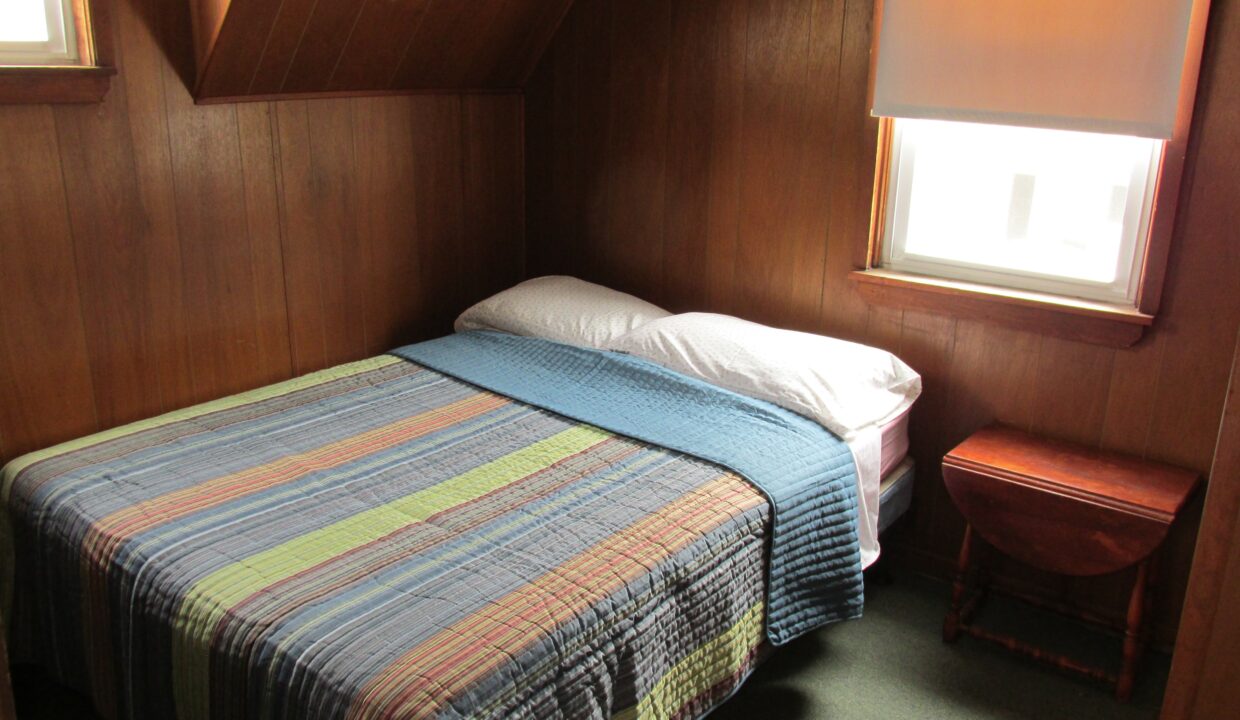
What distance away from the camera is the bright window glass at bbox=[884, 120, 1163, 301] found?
8.14 feet

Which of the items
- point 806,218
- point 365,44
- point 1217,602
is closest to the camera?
point 1217,602

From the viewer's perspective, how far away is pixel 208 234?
2.71 m

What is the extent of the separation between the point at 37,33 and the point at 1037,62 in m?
2.43

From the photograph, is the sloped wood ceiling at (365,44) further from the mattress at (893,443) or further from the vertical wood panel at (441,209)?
the mattress at (893,443)

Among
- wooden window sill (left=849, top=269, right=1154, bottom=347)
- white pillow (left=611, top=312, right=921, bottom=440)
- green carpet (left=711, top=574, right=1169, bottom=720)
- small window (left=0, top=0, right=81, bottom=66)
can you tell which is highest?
small window (left=0, top=0, right=81, bottom=66)

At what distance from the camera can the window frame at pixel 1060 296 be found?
7.46ft

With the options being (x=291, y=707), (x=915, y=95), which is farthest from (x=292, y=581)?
(x=915, y=95)

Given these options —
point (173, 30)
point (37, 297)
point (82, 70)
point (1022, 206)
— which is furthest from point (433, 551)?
point (1022, 206)

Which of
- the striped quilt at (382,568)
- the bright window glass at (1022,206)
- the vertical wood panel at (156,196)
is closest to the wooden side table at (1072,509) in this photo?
the bright window glass at (1022,206)

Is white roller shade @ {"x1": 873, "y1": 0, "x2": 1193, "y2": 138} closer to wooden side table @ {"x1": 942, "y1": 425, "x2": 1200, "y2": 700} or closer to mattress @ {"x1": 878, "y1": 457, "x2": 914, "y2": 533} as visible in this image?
wooden side table @ {"x1": 942, "y1": 425, "x2": 1200, "y2": 700}

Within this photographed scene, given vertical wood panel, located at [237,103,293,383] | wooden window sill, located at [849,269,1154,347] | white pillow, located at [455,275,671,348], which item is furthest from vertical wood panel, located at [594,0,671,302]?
vertical wood panel, located at [237,103,293,383]

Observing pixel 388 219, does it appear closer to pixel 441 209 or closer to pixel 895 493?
pixel 441 209

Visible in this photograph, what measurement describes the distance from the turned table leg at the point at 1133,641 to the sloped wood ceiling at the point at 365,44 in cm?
243

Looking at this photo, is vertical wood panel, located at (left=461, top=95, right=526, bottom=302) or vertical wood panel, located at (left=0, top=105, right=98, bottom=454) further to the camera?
vertical wood panel, located at (left=461, top=95, right=526, bottom=302)
